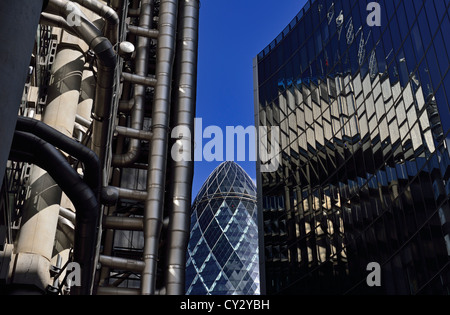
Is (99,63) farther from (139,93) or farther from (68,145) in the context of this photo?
(139,93)

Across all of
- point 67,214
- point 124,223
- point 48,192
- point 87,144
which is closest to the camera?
point 48,192

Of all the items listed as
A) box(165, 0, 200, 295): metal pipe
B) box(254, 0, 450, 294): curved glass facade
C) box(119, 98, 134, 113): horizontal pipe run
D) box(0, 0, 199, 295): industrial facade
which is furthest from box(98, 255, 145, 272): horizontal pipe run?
box(254, 0, 450, 294): curved glass facade

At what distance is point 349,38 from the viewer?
40344 mm

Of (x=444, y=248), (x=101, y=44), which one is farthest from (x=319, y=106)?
(x=101, y=44)

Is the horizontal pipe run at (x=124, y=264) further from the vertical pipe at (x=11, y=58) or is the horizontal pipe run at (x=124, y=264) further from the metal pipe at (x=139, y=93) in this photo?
the vertical pipe at (x=11, y=58)

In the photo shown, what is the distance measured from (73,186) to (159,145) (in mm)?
13581

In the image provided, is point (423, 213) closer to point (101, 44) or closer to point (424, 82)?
point (424, 82)

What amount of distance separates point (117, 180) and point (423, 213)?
20488 mm

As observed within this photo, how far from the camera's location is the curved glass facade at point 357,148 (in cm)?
2572

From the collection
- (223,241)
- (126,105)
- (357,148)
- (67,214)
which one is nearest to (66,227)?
(67,214)

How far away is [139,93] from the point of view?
34.9 meters

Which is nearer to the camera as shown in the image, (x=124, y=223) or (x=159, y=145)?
(x=124, y=223)

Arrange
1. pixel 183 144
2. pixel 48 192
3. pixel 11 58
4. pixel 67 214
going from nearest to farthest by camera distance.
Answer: pixel 11 58, pixel 48 192, pixel 67 214, pixel 183 144

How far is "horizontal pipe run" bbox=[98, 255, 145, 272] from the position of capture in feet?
93.7
